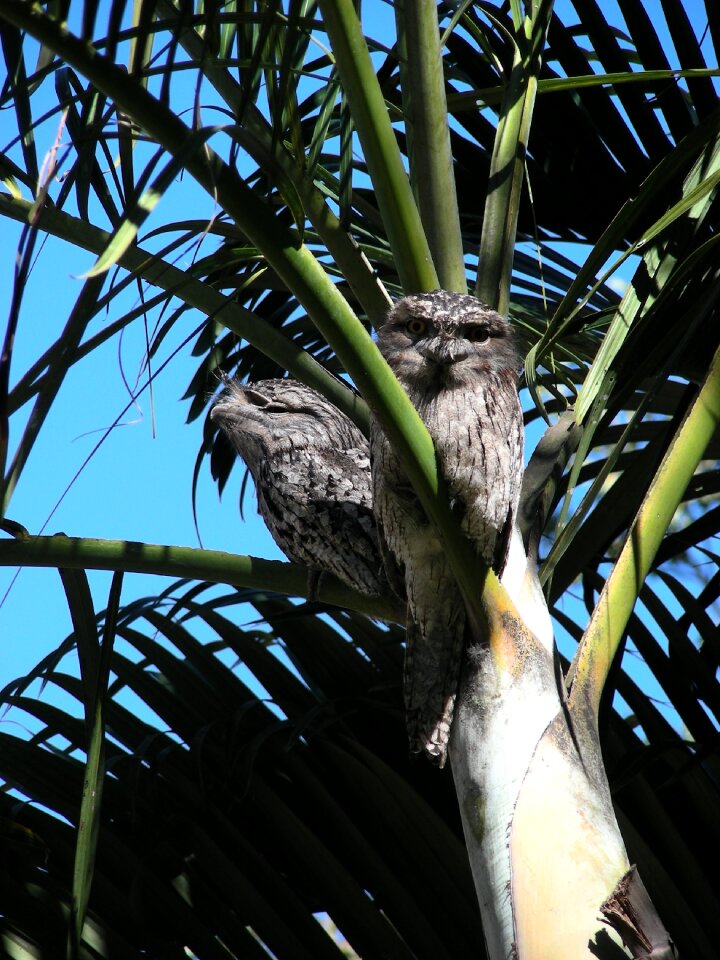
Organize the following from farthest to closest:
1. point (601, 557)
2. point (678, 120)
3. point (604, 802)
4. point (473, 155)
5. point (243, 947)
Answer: point (473, 155) < point (601, 557) < point (678, 120) < point (243, 947) < point (604, 802)

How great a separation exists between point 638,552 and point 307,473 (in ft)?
4.82

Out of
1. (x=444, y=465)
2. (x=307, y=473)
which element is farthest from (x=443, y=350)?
(x=307, y=473)

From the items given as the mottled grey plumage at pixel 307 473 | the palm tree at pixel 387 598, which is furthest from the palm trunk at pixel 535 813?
the mottled grey plumage at pixel 307 473

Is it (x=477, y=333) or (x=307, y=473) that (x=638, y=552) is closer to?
(x=477, y=333)

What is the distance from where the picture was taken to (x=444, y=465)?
6.95 feet

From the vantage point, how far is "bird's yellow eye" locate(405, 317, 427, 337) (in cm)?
221

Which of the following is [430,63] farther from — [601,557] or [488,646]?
[601,557]

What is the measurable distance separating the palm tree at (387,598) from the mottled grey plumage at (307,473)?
0.16 meters

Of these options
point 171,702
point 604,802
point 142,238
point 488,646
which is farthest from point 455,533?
point 171,702

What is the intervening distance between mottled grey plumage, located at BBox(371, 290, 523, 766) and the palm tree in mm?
91

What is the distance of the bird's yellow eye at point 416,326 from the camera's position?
2213 mm

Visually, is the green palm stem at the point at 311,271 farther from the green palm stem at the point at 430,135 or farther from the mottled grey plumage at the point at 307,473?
the mottled grey plumage at the point at 307,473

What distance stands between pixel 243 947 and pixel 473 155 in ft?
7.39

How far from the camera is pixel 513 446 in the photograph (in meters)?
2.20
